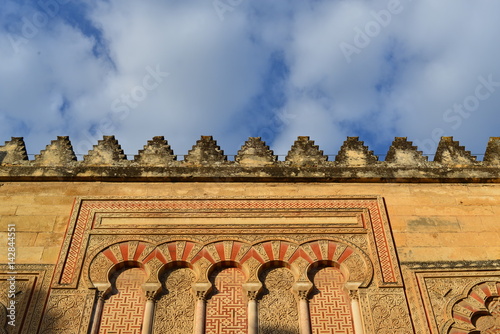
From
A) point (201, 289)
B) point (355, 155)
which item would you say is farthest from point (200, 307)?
point (355, 155)

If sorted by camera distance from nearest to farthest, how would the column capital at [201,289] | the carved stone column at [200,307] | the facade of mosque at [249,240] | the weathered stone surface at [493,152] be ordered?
the carved stone column at [200,307] → the facade of mosque at [249,240] → the column capital at [201,289] → the weathered stone surface at [493,152]

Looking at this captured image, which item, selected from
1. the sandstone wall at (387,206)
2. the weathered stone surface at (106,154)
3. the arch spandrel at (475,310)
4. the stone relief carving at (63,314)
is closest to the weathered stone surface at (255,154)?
the sandstone wall at (387,206)

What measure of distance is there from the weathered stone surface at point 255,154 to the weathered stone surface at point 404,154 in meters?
1.80

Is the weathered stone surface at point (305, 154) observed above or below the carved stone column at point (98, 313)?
above

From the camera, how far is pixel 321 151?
27.7 feet

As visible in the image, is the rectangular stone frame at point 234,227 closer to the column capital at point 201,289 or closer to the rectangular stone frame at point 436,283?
the rectangular stone frame at point 436,283

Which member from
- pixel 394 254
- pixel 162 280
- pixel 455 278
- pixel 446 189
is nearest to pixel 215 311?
pixel 162 280

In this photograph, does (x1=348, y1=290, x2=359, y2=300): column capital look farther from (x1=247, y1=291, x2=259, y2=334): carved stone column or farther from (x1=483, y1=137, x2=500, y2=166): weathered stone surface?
(x1=483, y1=137, x2=500, y2=166): weathered stone surface

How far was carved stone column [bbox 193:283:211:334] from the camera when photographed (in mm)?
6406

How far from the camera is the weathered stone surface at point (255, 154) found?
8.29 m

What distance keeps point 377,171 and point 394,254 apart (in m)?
1.50

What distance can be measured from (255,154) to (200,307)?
2697 millimetres

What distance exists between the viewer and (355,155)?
8414mm

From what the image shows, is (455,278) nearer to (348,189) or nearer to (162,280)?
(348,189)
